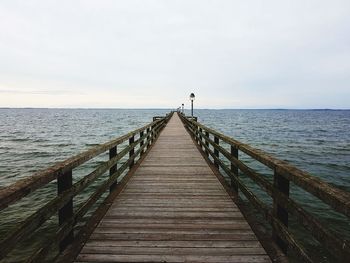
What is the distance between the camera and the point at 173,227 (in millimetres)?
4102

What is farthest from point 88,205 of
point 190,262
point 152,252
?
point 190,262

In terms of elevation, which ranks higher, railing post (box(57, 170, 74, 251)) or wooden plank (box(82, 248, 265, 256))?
railing post (box(57, 170, 74, 251))

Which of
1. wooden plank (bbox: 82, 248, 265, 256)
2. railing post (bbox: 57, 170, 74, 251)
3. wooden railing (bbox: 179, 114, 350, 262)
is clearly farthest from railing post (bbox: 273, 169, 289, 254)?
railing post (bbox: 57, 170, 74, 251)

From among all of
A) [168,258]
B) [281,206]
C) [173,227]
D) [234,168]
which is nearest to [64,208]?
[168,258]

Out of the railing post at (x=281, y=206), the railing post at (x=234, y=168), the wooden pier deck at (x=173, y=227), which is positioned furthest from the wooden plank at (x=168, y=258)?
the railing post at (x=234, y=168)

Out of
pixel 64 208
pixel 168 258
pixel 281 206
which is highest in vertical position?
pixel 281 206

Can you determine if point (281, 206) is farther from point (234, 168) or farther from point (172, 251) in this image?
point (234, 168)

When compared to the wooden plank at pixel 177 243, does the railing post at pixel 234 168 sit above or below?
above

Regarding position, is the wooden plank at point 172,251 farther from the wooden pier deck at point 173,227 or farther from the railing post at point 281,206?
the railing post at point 281,206

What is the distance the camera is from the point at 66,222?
3.32 meters

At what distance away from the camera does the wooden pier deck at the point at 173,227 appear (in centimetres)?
333

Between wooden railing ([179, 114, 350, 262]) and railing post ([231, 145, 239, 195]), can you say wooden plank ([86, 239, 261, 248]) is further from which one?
railing post ([231, 145, 239, 195])

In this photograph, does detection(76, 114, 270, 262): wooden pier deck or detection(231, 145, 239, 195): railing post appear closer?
detection(76, 114, 270, 262): wooden pier deck

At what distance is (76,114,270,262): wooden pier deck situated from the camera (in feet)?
10.9
